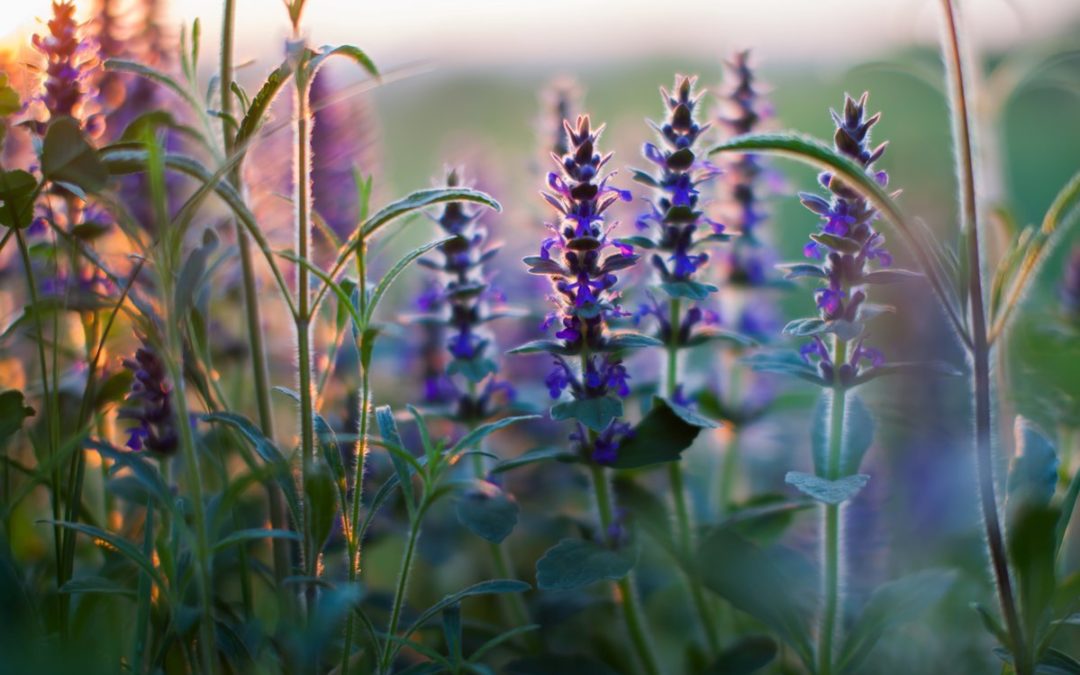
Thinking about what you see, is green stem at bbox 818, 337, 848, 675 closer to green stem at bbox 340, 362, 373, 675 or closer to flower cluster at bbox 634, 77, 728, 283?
flower cluster at bbox 634, 77, 728, 283

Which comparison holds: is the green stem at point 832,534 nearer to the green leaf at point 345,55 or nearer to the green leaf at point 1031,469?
the green leaf at point 1031,469

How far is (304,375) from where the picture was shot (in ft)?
3.91

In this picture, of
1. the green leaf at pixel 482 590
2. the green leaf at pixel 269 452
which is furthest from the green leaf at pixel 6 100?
the green leaf at pixel 482 590

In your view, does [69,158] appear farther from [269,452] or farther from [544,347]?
[544,347]

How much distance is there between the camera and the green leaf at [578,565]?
4.24 ft

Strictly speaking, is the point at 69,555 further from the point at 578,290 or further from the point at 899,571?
the point at 899,571

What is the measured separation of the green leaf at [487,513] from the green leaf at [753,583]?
34 cm

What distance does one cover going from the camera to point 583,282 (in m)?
A: 1.26

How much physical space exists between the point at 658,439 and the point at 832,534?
0.28m

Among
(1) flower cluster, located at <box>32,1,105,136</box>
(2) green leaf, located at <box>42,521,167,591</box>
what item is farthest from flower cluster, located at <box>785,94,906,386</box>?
(1) flower cluster, located at <box>32,1,105,136</box>

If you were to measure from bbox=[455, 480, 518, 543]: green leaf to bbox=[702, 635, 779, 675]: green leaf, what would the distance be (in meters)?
0.42

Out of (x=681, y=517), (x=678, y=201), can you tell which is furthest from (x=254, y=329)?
(x=681, y=517)

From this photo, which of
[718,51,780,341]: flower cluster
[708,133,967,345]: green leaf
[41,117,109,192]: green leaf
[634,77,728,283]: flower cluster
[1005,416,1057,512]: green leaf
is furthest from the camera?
[718,51,780,341]: flower cluster

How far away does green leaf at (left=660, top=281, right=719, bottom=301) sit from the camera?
138 cm
